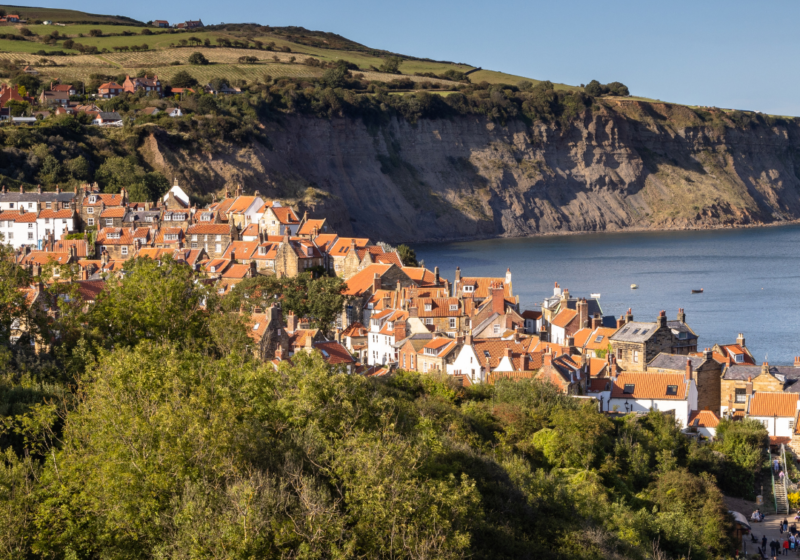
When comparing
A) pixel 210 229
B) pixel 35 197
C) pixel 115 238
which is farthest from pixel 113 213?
pixel 210 229

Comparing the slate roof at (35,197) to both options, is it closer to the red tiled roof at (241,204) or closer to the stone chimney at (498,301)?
the red tiled roof at (241,204)

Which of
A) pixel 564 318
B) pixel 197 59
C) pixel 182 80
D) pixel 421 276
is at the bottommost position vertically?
pixel 564 318

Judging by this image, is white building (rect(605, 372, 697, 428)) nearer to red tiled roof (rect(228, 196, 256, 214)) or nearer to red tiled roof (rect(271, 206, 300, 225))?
red tiled roof (rect(271, 206, 300, 225))

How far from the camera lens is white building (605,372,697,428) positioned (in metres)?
43.6

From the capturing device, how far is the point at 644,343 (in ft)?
157

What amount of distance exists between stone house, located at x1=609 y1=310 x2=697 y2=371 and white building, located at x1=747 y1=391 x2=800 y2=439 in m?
5.53

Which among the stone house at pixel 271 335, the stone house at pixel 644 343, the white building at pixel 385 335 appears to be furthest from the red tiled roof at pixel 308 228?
the stone house at pixel 271 335

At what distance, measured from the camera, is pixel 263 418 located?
1944cm

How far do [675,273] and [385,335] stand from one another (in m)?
78.5

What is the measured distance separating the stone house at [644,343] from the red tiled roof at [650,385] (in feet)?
8.86

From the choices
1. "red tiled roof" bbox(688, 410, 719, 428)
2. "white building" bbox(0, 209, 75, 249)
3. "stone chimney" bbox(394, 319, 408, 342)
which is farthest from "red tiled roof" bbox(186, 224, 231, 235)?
"red tiled roof" bbox(688, 410, 719, 428)

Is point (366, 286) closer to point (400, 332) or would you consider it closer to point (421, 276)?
point (421, 276)

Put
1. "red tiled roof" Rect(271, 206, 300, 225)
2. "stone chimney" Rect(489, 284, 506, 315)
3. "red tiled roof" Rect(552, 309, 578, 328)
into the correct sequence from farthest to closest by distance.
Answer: "red tiled roof" Rect(271, 206, 300, 225) → "red tiled roof" Rect(552, 309, 578, 328) → "stone chimney" Rect(489, 284, 506, 315)

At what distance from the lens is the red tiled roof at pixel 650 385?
43906 mm
